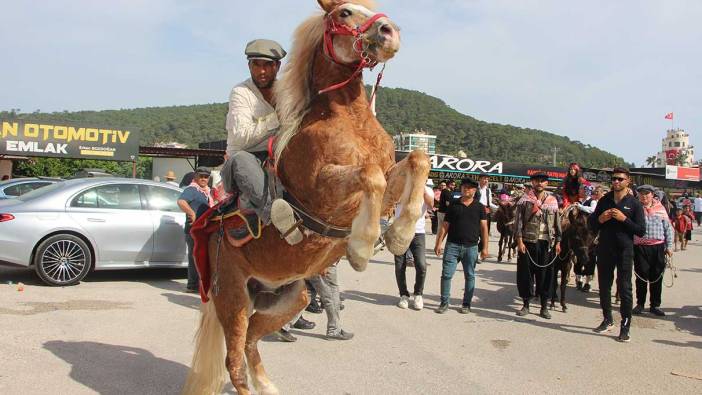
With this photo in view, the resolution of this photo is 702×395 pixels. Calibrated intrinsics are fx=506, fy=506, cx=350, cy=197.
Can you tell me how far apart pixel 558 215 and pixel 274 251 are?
611cm

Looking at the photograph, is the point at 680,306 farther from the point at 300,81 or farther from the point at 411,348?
the point at 300,81

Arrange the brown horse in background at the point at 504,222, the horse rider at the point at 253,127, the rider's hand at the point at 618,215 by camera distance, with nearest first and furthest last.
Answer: the horse rider at the point at 253,127
the rider's hand at the point at 618,215
the brown horse in background at the point at 504,222

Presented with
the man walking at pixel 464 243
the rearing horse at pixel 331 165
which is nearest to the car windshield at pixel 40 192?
the rearing horse at pixel 331 165

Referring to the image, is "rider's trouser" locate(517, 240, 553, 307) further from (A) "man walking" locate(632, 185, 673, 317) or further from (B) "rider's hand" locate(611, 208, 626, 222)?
(A) "man walking" locate(632, 185, 673, 317)

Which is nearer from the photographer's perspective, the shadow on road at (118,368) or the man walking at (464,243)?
the shadow on road at (118,368)

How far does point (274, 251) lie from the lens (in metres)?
3.35

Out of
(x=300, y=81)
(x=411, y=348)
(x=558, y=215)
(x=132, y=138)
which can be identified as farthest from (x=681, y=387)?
(x=132, y=138)

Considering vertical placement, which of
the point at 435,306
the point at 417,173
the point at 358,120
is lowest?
the point at 435,306

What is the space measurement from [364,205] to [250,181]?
101 centimetres

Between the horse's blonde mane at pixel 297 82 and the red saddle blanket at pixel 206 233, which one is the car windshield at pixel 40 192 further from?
the horse's blonde mane at pixel 297 82

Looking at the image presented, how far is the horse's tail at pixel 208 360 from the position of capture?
13.2ft

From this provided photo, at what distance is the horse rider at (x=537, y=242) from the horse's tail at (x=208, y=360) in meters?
5.19

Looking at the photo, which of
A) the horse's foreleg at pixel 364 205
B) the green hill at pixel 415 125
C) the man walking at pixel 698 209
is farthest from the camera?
the green hill at pixel 415 125

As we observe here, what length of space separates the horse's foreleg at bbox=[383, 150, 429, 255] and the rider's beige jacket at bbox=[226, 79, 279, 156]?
1056 millimetres
